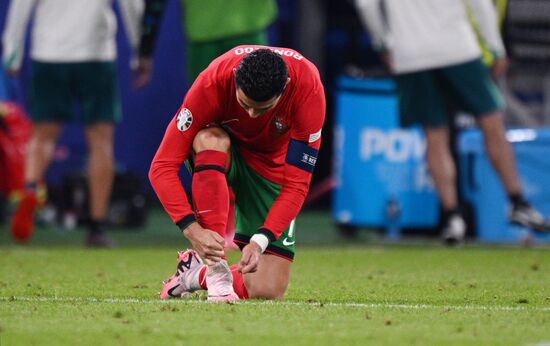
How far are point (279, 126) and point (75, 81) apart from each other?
12.4ft

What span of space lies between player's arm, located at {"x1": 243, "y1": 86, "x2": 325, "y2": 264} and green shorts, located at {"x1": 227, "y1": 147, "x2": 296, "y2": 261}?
1.73 ft

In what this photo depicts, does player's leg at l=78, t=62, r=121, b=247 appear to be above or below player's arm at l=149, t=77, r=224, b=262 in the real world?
below

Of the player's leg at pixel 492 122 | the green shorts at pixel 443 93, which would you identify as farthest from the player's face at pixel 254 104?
the green shorts at pixel 443 93

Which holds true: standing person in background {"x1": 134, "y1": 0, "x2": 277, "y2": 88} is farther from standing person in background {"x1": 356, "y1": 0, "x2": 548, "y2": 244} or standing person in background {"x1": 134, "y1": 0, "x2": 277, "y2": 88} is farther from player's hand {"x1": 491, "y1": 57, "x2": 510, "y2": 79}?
player's hand {"x1": 491, "y1": 57, "x2": 510, "y2": 79}

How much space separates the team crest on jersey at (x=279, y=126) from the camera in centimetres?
553

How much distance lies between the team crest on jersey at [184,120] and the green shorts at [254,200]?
60 centimetres

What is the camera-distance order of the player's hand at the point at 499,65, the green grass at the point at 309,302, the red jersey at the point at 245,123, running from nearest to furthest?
the green grass at the point at 309,302 → the red jersey at the point at 245,123 → the player's hand at the point at 499,65

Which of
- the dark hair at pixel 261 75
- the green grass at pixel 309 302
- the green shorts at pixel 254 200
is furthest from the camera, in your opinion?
the green shorts at pixel 254 200

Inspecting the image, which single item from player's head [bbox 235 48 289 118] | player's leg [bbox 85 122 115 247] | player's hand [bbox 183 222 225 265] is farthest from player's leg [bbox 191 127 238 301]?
player's leg [bbox 85 122 115 247]

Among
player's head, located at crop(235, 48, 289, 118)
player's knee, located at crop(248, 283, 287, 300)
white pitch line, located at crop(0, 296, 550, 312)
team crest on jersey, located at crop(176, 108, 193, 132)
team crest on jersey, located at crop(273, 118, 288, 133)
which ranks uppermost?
player's head, located at crop(235, 48, 289, 118)

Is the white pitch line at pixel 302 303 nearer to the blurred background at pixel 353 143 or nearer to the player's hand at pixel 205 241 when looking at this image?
the player's hand at pixel 205 241

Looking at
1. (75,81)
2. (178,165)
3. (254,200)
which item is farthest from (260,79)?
(75,81)

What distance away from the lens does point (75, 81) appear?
9.06m

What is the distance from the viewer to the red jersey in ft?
17.1
